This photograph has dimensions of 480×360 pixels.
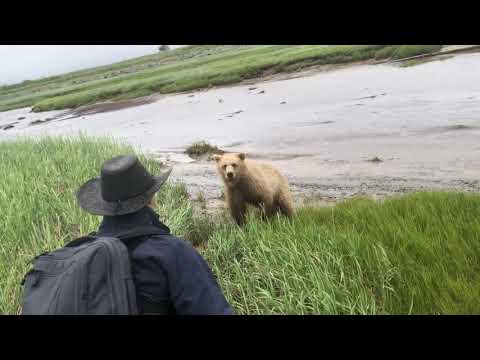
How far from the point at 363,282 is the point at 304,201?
0.79 m

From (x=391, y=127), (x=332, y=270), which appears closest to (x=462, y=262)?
(x=332, y=270)

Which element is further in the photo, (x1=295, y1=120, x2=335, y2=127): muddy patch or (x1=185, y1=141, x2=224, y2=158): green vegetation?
(x1=185, y1=141, x2=224, y2=158): green vegetation

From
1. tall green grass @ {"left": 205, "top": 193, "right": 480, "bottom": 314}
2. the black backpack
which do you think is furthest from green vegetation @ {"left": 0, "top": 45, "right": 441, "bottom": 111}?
the black backpack

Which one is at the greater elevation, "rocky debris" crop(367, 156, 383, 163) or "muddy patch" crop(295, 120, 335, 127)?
"muddy patch" crop(295, 120, 335, 127)

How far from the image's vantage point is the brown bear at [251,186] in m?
3.22

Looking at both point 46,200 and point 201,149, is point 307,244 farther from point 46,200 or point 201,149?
point 46,200

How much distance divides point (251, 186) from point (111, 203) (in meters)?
2.28

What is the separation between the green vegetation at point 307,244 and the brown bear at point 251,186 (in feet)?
0.72

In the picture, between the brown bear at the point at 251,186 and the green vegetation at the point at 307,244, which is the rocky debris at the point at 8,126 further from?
the brown bear at the point at 251,186

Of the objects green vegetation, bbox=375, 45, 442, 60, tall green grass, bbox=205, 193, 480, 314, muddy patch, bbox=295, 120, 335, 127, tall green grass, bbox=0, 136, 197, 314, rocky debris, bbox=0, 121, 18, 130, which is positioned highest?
green vegetation, bbox=375, 45, 442, 60

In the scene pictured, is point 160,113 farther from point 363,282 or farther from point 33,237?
point 363,282

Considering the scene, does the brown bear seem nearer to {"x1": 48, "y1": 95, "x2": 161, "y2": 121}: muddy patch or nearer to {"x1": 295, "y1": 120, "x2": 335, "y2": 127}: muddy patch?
{"x1": 295, "y1": 120, "x2": 335, "y2": 127}: muddy patch

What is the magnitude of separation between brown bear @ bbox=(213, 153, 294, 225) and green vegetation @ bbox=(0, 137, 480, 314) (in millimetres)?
218

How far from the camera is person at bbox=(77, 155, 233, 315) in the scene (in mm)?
1541
